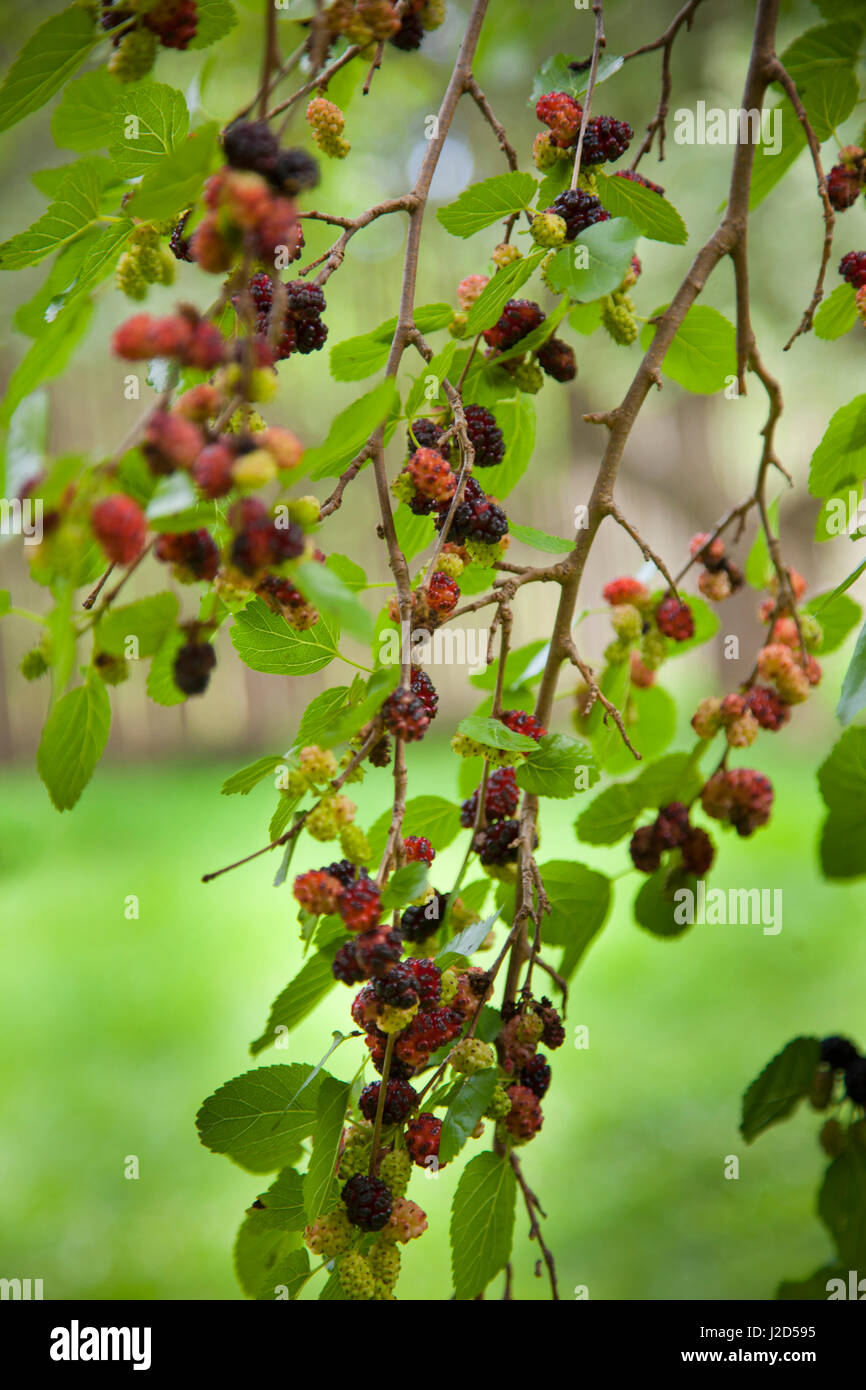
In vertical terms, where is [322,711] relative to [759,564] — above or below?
below

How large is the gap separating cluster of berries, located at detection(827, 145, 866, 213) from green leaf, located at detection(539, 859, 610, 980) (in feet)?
1.16

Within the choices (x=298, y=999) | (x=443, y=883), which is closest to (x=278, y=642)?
(x=298, y=999)

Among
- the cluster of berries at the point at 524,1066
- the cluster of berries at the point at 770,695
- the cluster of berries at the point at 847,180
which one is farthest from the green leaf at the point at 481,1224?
the cluster of berries at the point at 847,180

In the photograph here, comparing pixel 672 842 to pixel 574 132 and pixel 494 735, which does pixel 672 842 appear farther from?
pixel 574 132

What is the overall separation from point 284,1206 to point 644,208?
0.45 metres

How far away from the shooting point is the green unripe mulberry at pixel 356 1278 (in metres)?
0.37

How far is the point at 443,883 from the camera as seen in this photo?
1.61 metres

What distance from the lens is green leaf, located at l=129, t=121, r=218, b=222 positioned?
292mm

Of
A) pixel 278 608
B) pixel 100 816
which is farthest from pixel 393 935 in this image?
pixel 100 816

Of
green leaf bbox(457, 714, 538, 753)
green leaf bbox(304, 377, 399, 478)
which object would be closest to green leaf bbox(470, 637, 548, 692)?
green leaf bbox(457, 714, 538, 753)

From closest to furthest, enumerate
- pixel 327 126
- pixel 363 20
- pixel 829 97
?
pixel 363 20
pixel 327 126
pixel 829 97

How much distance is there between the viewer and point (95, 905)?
1931mm

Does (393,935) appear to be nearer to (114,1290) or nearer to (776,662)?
(776,662)

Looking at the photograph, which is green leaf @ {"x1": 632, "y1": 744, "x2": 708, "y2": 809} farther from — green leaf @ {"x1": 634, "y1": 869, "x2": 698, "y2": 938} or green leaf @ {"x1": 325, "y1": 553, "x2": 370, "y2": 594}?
green leaf @ {"x1": 325, "y1": 553, "x2": 370, "y2": 594}
